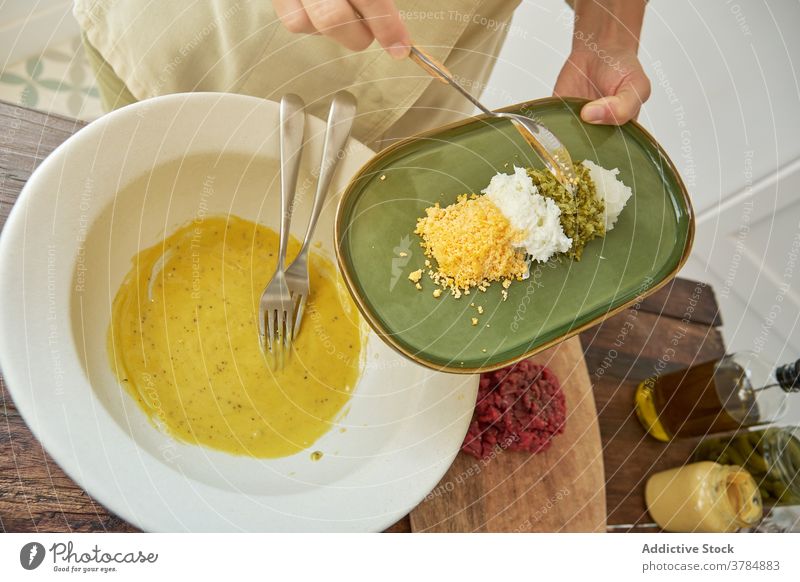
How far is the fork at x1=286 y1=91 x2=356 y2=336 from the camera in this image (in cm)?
34

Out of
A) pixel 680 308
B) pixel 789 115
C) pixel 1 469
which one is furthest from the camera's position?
pixel 680 308

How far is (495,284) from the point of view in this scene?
0.33m

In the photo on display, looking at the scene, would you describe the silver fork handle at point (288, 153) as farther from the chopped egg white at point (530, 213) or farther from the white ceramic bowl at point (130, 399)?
the chopped egg white at point (530, 213)

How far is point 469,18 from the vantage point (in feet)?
1.15

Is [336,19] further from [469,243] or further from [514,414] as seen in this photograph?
[514,414]

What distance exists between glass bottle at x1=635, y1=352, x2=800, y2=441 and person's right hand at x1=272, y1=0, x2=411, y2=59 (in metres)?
0.36

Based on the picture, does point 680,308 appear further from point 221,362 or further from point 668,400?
point 221,362

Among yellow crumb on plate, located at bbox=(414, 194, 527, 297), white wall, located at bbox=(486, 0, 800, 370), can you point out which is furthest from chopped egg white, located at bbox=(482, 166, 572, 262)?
white wall, located at bbox=(486, 0, 800, 370)

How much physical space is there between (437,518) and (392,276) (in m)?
0.17

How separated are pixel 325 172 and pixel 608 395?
1.01 feet

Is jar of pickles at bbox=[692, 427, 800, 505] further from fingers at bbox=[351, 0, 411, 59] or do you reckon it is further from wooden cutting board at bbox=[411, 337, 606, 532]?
fingers at bbox=[351, 0, 411, 59]

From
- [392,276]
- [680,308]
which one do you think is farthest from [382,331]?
[680,308]

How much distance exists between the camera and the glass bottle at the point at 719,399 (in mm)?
454
